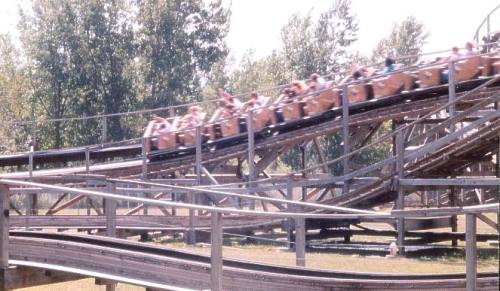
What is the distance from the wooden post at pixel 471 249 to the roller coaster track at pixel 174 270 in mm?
1101

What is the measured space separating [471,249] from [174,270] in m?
A: 2.81

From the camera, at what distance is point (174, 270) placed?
273 inches

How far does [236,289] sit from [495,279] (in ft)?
6.27

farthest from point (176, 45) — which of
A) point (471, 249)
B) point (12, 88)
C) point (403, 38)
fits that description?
point (471, 249)

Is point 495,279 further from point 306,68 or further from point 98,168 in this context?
point 306,68

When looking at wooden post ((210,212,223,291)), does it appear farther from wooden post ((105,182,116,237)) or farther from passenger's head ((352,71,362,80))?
passenger's head ((352,71,362,80))

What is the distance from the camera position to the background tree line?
5150cm

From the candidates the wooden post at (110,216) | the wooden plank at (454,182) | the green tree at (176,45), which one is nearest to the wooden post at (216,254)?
the wooden post at (110,216)

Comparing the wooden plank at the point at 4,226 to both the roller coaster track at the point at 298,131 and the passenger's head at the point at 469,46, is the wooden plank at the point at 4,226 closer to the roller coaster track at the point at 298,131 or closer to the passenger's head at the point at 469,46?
the roller coaster track at the point at 298,131

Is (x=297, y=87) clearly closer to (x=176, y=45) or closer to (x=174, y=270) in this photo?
(x=174, y=270)

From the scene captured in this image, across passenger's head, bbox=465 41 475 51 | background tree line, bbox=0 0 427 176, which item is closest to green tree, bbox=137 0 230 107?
background tree line, bbox=0 0 427 176

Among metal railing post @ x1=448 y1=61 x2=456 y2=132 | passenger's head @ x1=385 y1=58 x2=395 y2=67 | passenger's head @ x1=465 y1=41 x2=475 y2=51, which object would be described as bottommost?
metal railing post @ x1=448 y1=61 x2=456 y2=132

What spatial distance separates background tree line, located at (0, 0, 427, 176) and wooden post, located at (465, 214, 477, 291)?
45.0 metres

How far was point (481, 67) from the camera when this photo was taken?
2017cm
